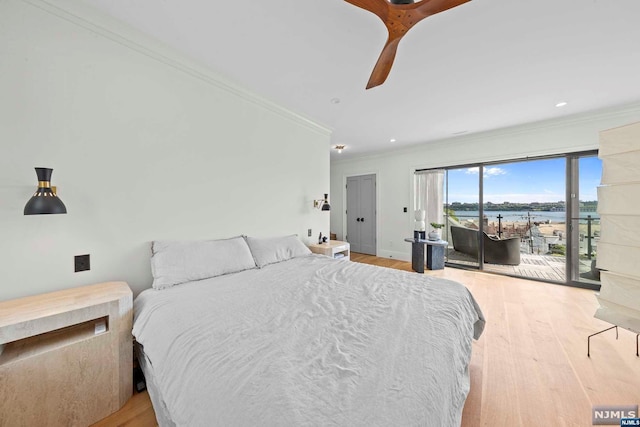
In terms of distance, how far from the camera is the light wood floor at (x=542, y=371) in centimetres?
141

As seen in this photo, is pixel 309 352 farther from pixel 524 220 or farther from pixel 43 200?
pixel 524 220

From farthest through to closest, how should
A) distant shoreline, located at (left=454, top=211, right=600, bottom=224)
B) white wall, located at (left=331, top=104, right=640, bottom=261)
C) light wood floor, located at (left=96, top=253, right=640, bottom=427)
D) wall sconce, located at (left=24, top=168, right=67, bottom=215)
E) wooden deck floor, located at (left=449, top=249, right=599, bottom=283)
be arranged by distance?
wooden deck floor, located at (left=449, top=249, right=599, bottom=283) < distant shoreline, located at (left=454, top=211, right=600, bottom=224) < white wall, located at (left=331, top=104, right=640, bottom=261) < light wood floor, located at (left=96, top=253, right=640, bottom=427) < wall sconce, located at (left=24, top=168, right=67, bottom=215)

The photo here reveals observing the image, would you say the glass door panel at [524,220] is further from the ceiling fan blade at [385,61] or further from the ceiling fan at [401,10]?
the ceiling fan at [401,10]

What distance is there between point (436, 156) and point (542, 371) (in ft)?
12.9

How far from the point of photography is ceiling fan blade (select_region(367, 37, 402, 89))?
4.93 ft

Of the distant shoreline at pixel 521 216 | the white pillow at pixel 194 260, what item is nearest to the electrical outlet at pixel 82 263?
the white pillow at pixel 194 260

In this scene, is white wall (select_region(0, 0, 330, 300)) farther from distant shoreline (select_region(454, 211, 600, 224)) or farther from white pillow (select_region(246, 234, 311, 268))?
distant shoreline (select_region(454, 211, 600, 224))

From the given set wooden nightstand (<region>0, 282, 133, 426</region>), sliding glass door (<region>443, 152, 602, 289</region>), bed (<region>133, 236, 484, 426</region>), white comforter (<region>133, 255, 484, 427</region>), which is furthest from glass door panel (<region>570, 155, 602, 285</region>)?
wooden nightstand (<region>0, 282, 133, 426</region>)

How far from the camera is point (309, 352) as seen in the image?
3.22 feet

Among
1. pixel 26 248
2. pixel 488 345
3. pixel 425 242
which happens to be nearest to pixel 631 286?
pixel 488 345

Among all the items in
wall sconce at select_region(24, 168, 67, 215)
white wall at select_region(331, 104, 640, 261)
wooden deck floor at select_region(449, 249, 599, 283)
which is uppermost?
white wall at select_region(331, 104, 640, 261)

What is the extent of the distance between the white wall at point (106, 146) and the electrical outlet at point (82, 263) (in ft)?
0.11

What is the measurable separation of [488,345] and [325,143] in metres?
3.42

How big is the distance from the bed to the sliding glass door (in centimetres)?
317
